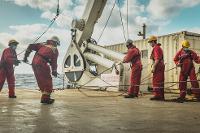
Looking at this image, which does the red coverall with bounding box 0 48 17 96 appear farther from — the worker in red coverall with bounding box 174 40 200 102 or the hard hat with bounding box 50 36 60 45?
the worker in red coverall with bounding box 174 40 200 102

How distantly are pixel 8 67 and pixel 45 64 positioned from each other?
215cm

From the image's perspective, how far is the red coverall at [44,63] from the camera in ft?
22.7

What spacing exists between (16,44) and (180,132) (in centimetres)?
659

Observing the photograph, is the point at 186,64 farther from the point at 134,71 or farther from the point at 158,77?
the point at 134,71

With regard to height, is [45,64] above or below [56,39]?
below

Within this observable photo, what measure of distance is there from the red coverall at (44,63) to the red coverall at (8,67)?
1583 mm

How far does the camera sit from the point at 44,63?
7051 millimetres

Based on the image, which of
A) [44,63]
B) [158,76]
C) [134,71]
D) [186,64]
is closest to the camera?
[44,63]

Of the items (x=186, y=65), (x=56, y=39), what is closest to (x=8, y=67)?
(x=56, y=39)

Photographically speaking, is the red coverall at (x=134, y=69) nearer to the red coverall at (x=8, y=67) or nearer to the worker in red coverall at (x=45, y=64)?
the worker in red coverall at (x=45, y=64)

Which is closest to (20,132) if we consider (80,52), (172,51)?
(80,52)

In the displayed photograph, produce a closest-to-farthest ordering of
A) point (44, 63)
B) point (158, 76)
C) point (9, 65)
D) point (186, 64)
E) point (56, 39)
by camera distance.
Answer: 1. point (44, 63)
2. point (56, 39)
3. point (186, 64)
4. point (158, 76)
5. point (9, 65)

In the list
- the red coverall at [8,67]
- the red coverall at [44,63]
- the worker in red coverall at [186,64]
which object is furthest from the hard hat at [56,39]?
the worker in red coverall at [186,64]

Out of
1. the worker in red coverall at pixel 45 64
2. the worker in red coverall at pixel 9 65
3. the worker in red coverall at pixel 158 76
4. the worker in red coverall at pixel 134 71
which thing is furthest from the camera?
the worker in red coverall at pixel 134 71
